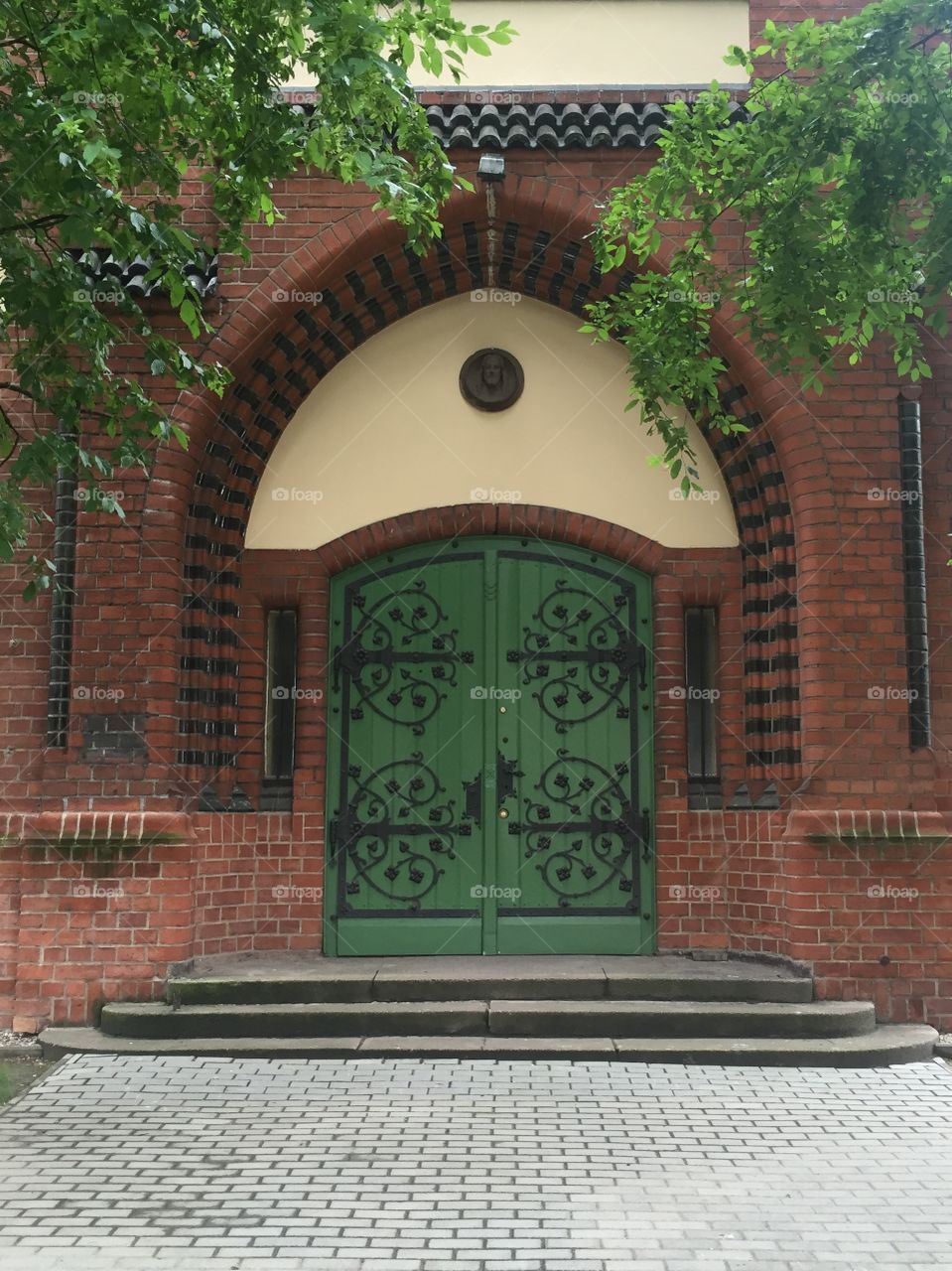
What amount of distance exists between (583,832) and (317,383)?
350 cm

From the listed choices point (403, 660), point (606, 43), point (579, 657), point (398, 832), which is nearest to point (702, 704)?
point (579, 657)

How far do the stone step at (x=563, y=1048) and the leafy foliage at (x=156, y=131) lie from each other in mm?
2704

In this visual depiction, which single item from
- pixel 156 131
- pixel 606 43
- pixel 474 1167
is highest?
pixel 606 43

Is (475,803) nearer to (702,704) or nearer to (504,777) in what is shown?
(504,777)

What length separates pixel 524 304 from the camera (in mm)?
8227

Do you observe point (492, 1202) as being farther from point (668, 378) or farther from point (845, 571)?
point (845, 571)

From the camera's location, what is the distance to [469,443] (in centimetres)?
812

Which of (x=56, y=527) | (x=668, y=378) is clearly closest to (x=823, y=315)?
(x=668, y=378)

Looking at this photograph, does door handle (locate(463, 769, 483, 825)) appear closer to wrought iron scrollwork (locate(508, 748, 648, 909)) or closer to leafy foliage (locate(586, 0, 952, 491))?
wrought iron scrollwork (locate(508, 748, 648, 909))

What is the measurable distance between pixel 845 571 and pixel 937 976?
241 centimetres

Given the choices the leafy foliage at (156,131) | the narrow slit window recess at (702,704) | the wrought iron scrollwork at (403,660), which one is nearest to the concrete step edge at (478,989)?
the narrow slit window recess at (702,704)

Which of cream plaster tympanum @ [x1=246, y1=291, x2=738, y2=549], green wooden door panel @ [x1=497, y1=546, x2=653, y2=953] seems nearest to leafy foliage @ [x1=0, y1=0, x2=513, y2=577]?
cream plaster tympanum @ [x1=246, y1=291, x2=738, y2=549]

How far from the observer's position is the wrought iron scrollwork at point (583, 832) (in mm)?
7801

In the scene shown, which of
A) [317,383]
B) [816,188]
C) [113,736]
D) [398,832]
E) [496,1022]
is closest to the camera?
[816,188]
